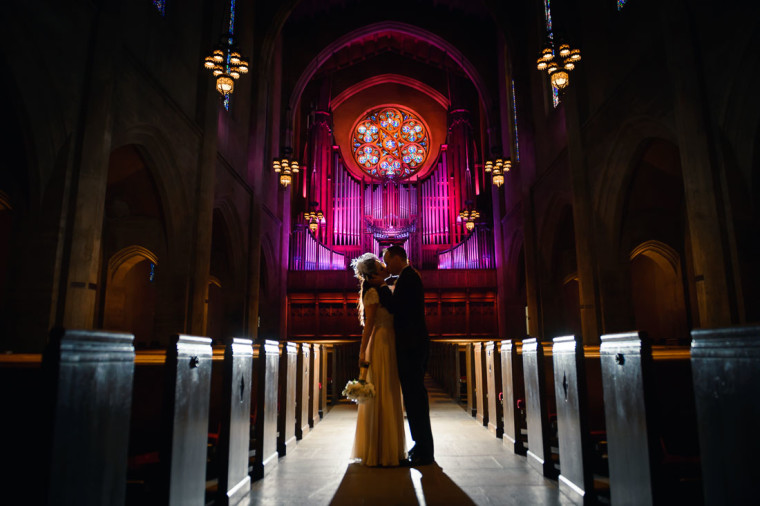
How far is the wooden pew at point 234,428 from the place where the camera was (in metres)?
2.84

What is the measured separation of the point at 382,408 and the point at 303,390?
180cm

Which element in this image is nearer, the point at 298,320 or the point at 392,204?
the point at 298,320

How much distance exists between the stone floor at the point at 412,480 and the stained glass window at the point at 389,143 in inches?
643

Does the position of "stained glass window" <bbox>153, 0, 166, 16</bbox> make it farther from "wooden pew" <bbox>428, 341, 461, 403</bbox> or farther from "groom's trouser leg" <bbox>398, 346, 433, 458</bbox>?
"wooden pew" <bbox>428, 341, 461, 403</bbox>

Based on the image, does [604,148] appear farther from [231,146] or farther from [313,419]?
[231,146]

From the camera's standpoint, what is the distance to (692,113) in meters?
5.49

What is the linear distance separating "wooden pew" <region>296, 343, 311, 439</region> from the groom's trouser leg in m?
1.49

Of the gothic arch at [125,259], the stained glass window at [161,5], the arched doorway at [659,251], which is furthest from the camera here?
the gothic arch at [125,259]

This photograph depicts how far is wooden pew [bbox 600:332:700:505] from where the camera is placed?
2.06m

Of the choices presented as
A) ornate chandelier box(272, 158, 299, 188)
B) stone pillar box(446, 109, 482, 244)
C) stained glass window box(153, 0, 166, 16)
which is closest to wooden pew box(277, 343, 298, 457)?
stained glass window box(153, 0, 166, 16)

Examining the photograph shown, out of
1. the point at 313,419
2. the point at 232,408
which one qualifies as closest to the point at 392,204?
the point at 313,419

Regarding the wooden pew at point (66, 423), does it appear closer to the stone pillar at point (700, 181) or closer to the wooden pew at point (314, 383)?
the wooden pew at point (314, 383)

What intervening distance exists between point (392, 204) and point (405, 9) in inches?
256

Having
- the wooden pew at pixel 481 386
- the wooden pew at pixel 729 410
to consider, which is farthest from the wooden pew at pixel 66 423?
the wooden pew at pixel 481 386
